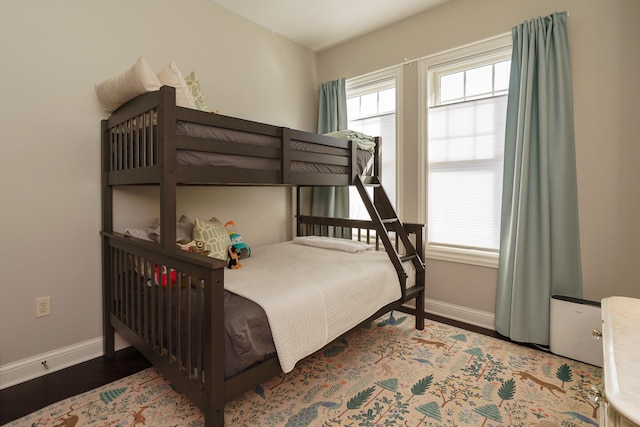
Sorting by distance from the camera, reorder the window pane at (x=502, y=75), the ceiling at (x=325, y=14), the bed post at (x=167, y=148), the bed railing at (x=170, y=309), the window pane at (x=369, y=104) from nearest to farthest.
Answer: the bed railing at (x=170, y=309)
the bed post at (x=167, y=148)
the window pane at (x=502, y=75)
the ceiling at (x=325, y=14)
the window pane at (x=369, y=104)

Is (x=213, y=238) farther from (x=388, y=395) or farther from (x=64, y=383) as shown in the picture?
(x=388, y=395)

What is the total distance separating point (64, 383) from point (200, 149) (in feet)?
5.12

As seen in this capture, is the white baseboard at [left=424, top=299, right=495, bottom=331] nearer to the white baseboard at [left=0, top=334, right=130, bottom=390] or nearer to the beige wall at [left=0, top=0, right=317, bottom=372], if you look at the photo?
the beige wall at [left=0, top=0, right=317, bottom=372]

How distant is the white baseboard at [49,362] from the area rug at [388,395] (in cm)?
40

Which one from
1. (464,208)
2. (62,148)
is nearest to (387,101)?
(464,208)

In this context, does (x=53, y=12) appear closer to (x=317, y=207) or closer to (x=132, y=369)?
(x=132, y=369)

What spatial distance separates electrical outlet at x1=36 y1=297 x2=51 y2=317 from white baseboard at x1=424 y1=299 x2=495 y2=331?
2.79 meters

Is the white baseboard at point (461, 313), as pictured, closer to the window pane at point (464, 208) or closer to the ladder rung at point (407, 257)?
the window pane at point (464, 208)

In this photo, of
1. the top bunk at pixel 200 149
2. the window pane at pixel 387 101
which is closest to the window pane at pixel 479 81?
the window pane at pixel 387 101

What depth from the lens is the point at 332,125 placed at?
136 inches

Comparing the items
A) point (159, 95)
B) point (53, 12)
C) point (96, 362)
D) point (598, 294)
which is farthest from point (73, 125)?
point (598, 294)

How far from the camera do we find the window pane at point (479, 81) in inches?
105

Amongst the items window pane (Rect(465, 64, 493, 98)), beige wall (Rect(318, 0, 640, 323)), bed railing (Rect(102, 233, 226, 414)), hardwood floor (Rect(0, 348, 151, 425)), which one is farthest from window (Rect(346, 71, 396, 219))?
hardwood floor (Rect(0, 348, 151, 425))

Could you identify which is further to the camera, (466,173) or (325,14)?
(325,14)
